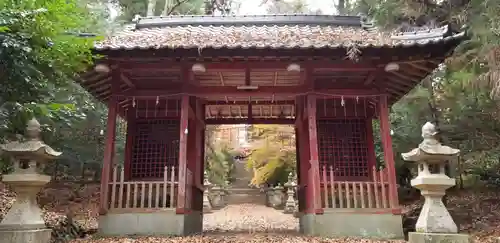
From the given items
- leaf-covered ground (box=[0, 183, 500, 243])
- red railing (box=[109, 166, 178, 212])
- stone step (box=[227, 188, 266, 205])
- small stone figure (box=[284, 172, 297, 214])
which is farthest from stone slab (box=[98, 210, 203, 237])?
stone step (box=[227, 188, 266, 205])

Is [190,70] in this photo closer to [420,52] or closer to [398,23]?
[420,52]

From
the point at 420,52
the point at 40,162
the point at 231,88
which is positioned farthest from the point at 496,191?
the point at 40,162

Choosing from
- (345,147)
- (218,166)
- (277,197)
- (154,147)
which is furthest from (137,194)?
(218,166)

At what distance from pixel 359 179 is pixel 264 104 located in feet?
10.2

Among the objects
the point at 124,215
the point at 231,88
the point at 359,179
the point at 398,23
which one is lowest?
the point at 124,215

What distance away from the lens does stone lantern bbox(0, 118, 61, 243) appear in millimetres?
5527

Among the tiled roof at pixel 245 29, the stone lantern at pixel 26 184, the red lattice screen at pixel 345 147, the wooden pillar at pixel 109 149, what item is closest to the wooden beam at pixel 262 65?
the tiled roof at pixel 245 29

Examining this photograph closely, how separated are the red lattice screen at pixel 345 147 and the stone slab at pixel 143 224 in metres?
3.57

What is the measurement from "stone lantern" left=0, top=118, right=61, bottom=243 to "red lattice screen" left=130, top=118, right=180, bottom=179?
11.1 feet

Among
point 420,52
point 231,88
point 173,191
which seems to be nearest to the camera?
point 420,52

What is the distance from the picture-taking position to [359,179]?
358 inches

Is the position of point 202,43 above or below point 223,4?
below

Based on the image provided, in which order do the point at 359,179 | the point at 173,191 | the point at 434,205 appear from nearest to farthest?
the point at 434,205 < the point at 173,191 < the point at 359,179

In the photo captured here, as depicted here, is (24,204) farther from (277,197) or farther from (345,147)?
(277,197)
